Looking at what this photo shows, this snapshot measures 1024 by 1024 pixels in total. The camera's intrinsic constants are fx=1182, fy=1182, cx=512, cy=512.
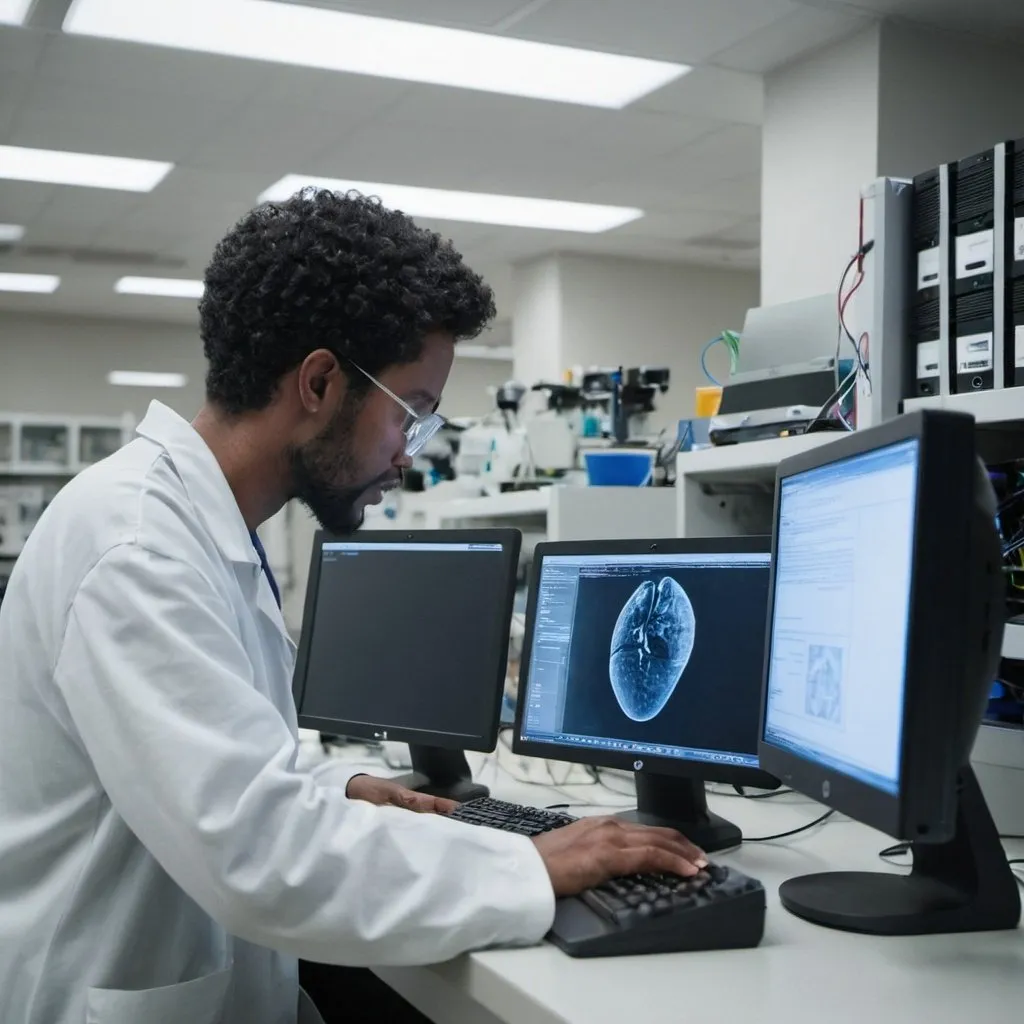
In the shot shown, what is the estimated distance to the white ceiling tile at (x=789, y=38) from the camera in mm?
3512

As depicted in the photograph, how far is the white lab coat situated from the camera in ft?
2.99

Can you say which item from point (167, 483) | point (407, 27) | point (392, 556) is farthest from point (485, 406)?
point (167, 483)

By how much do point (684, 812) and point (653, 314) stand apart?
5.47 metres

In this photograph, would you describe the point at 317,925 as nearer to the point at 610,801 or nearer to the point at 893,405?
the point at 610,801

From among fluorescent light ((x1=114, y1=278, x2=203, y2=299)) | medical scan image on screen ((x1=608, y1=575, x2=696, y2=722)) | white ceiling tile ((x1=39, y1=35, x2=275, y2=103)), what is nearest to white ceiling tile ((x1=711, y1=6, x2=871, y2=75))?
white ceiling tile ((x1=39, y1=35, x2=275, y2=103))

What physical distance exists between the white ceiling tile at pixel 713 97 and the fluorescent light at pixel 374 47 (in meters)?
0.07

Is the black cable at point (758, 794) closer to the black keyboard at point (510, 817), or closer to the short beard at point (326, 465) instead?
the black keyboard at point (510, 817)

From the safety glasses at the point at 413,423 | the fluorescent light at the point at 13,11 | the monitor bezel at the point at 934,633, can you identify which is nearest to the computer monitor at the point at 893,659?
the monitor bezel at the point at 934,633

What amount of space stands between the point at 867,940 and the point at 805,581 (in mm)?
323

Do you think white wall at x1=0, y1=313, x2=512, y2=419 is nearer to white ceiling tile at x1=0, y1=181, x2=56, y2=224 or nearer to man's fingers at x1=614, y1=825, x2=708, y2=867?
white ceiling tile at x1=0, y1=181, x2=56, y2=224

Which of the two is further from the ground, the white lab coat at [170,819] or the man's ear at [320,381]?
the man's ear at [320,381]

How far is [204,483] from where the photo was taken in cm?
116

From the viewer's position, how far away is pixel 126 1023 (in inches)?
39.9

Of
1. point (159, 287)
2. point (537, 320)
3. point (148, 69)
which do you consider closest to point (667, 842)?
point (148, 69)
